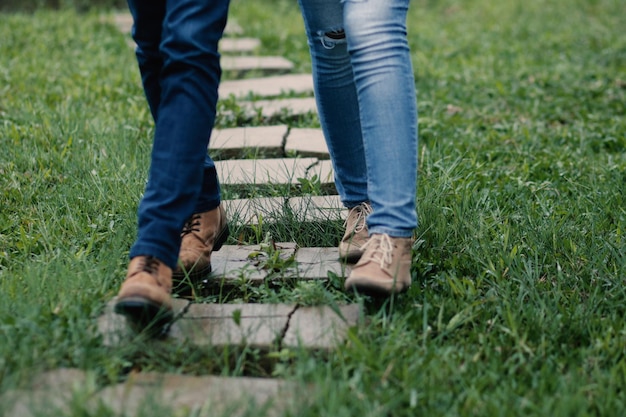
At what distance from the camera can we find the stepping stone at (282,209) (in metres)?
2.45

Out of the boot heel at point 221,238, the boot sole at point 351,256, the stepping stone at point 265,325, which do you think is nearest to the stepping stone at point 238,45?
the boot heel at point 221,238

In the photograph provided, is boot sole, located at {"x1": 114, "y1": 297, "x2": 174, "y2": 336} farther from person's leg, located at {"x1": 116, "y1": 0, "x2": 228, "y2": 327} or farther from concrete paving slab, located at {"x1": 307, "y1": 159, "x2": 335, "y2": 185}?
concrete paving slab, located at {"x1": 307, "y1": 159, "x2": 335, "y2": 185}

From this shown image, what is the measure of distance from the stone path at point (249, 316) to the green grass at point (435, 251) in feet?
0.12

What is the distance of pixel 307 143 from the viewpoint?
3.39 m

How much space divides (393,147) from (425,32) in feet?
16.8

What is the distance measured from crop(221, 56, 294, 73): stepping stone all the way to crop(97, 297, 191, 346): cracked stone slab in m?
3.30

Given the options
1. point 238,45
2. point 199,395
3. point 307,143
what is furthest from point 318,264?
point 238,45

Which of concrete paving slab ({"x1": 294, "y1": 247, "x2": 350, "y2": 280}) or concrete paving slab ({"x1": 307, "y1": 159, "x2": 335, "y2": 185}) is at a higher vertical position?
concrete paving slab ({"x1": 307, "y1": 159, "x2": 335, "y2": 185})

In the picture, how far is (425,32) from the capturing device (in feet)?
22.2

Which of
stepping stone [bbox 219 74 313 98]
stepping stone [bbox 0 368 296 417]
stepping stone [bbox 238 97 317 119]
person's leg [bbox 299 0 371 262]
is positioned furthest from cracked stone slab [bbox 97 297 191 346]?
stepping stone [bbox 219 74 313 98]

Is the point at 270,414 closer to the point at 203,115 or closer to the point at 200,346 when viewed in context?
the point at 200,346

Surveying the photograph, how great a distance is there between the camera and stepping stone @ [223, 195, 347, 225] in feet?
8.03

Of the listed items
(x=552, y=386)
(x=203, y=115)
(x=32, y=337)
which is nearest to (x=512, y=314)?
(x=552, y=386)

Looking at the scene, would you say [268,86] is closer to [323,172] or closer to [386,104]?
[323,172]
